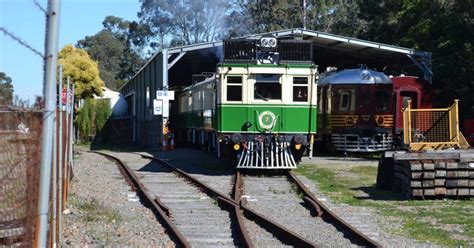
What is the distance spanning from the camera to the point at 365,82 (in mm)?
25891

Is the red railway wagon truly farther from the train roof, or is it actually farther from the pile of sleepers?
the pile of sleepers

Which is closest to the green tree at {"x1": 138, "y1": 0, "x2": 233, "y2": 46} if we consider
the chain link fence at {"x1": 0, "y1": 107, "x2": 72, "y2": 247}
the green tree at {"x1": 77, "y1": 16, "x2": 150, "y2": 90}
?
the chain link fence at {"x1": 0, "y1": 107, "x2": 72, "y2": 247}

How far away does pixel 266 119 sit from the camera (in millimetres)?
18047

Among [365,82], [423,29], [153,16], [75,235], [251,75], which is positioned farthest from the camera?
[153,16]

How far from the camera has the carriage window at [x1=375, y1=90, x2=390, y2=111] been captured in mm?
26000

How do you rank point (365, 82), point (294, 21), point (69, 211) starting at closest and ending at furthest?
point (69, 211) < point (365, 82) < point (294, 21)

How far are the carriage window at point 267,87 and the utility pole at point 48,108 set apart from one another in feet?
43.9

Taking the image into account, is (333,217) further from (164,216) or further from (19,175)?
(19,175)

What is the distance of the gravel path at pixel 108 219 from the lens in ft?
29.7

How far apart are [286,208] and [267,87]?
6437mm

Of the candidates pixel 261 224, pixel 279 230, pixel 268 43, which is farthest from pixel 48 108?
pixel 268 43

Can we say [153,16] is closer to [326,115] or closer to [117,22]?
[326,115]

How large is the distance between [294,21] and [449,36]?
25.0 meters

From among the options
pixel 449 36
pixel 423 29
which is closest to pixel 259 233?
pixel 449 36
